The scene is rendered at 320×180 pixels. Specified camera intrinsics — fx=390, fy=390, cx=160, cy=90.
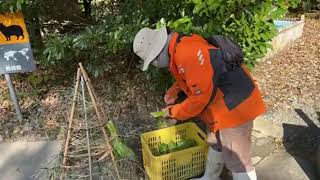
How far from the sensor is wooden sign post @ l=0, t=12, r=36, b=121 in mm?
3746

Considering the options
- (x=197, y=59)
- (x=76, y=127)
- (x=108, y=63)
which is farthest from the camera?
(x=108, y=63)

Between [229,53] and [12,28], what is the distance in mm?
2318

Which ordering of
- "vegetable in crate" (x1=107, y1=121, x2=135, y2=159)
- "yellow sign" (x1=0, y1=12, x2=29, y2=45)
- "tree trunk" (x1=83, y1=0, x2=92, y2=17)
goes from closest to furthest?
1. "vegetable in crate" (x1=107, y1=121, x2=135, y2=159)
2. "yellow sign" (x1=0, y1=12, x2=29, y2=45)
3. "tree trunk" (x1=83, y1=0, x2=92, y2=17)

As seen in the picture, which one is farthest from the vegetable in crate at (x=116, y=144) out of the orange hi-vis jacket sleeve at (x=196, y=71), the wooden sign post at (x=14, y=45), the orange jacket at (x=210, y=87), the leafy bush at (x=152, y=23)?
the wooden sign post at (x=14, y=45)

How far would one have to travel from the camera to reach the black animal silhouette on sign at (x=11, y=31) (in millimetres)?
3742

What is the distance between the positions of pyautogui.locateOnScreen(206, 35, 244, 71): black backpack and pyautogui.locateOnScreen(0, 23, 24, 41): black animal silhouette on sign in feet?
7.05

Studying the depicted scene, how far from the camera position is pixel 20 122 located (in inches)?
166

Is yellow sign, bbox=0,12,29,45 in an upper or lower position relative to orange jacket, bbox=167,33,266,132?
upper

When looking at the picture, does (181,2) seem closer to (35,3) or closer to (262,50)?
(262,50)

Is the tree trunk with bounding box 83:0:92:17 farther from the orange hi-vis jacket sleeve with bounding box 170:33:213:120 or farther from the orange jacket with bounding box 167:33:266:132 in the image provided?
the orange hi-vis jacket sleeve with bounding box 170:33:213:120

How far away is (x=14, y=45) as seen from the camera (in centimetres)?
384

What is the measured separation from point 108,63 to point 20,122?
1.17 meters

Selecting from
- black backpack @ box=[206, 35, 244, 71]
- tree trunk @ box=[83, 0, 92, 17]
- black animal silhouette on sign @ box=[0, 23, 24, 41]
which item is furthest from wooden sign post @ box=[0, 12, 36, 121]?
black backpack @ box=[206, 35, 244, 71]

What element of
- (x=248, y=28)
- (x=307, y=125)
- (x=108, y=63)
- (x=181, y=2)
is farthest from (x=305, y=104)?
(x=108, y=63)
